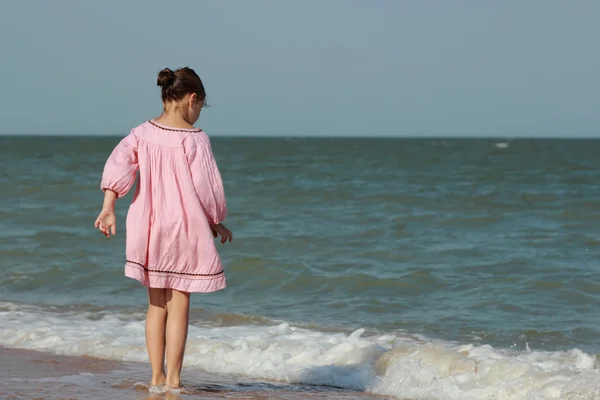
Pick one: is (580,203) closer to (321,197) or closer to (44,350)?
(321,197)

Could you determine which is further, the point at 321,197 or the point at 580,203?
the point at 321,197

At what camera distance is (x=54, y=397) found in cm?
403

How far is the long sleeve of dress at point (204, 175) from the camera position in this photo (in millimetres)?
3920

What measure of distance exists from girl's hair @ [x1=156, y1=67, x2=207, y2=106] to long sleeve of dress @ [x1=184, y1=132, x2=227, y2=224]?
200mm

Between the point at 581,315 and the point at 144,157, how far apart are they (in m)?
4.66

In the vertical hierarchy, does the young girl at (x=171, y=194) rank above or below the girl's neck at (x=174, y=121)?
below

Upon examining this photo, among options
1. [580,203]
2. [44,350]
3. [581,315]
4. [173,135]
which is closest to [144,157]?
[173,135]

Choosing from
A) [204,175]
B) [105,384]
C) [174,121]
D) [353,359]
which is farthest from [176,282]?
[353,359]

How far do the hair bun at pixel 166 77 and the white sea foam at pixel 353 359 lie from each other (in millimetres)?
1893

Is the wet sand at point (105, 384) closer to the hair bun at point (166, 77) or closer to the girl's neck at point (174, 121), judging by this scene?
the girl's neck at point (174, 121)

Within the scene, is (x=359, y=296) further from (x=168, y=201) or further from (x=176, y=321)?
(x=168, y=201)

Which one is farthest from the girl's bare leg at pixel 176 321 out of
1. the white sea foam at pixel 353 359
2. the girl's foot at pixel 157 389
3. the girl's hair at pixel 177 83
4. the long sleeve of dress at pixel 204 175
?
the white sea foam at pixel 353 359

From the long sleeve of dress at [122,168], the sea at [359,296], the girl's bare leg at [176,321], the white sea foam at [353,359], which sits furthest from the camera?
the sea at [359,296]

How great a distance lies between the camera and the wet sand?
413 centimetres
